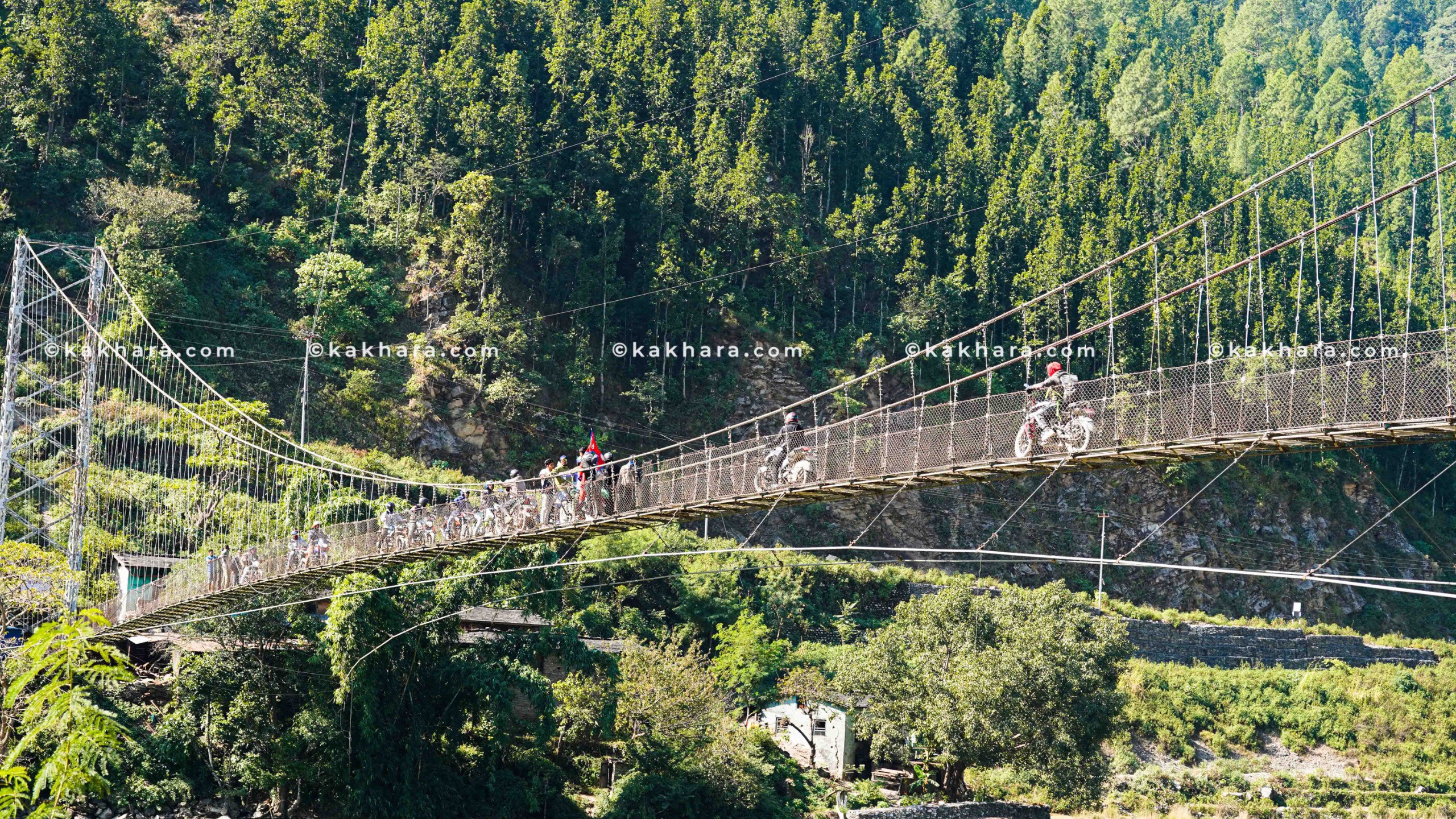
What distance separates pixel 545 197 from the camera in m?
42.3

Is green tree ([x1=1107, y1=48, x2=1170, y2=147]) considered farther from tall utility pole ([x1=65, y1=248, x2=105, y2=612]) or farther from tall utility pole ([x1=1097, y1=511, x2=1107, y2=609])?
tall utility pole ([x1=65, y1=248, x2=105, y2=612])

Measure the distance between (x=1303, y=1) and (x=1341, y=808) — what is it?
300ft

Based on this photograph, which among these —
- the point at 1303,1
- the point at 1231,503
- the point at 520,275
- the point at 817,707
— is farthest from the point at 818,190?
the point at 1303,1

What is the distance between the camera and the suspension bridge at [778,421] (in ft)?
43.4

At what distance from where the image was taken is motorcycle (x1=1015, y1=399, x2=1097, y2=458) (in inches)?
549

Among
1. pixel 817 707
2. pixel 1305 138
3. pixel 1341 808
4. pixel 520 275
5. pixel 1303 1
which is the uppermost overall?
pixel 1303 1

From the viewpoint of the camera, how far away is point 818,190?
50.2 meters

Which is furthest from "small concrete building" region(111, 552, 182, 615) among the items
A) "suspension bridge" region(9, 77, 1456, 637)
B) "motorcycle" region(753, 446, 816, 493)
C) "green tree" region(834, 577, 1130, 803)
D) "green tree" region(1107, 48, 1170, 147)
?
"green tree" region(1107, 48, 1170, 147)

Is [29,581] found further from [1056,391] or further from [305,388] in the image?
[1056,391]

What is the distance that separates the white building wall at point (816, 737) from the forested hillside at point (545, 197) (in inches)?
472

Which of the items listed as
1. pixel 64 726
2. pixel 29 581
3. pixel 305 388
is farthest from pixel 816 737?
pixel 64 726

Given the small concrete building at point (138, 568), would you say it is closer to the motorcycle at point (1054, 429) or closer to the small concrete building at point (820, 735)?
the small concrete building at point (820, 735)

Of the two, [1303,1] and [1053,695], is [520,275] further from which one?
[1303,1]

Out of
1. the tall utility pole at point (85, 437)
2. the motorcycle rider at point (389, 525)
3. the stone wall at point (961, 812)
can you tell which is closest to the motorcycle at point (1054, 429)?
the motorcycle rider at point (389, 525)
